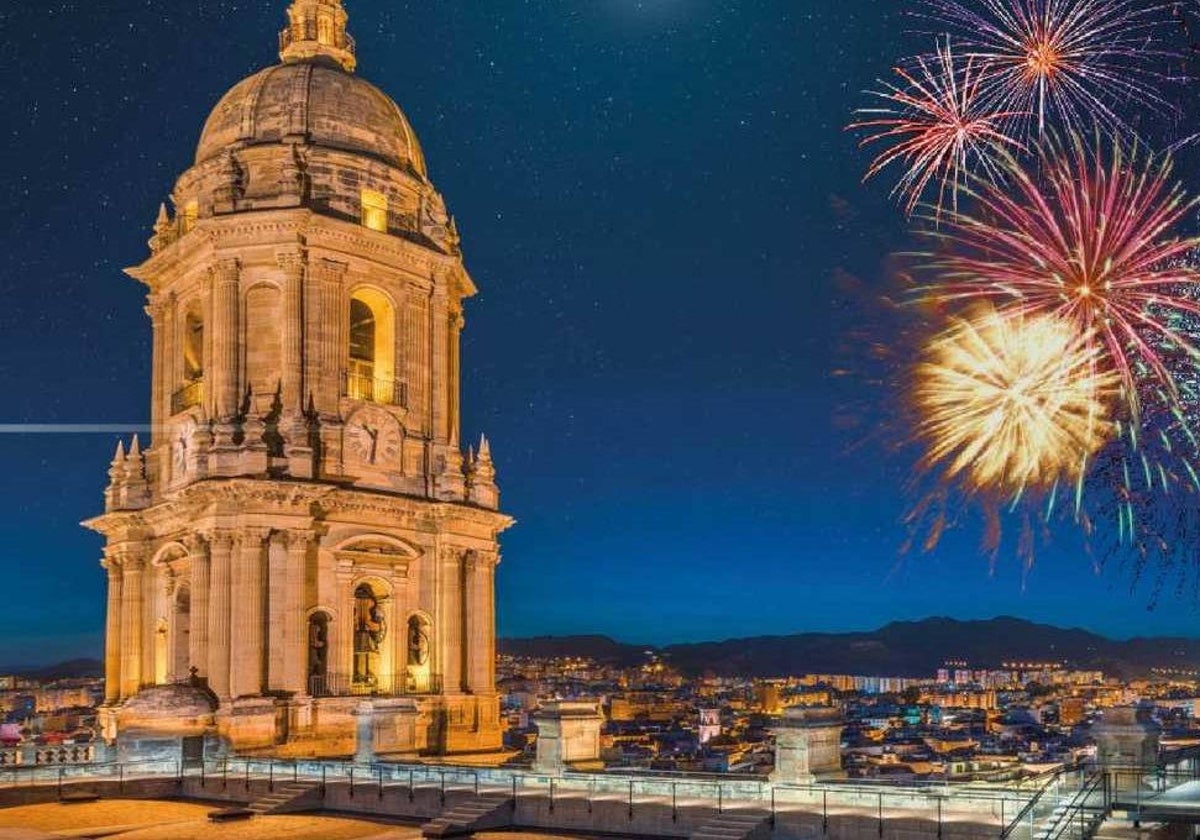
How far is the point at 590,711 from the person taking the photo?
31.8 m

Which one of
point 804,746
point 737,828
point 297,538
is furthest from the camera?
point 297,538

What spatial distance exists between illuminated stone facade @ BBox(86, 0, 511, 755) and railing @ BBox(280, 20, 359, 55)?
0.29ft

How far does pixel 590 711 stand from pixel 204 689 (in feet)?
44.4

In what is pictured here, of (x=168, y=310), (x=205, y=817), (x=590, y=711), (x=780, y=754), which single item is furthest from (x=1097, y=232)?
(x=168, y=310)

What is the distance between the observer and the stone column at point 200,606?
41.3 metres

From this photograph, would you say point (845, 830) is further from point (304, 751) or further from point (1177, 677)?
point (1177, 677)

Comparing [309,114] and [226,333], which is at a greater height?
[309,114]

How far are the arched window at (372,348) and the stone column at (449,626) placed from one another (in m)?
5.10

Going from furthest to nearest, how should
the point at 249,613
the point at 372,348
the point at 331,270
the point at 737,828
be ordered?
the point at 372,348, the point at 331,270, the point at 249,613, the point at 737,828

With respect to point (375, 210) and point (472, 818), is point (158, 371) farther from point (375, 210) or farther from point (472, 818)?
point (472, 818)

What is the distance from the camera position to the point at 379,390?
45844 millimetres

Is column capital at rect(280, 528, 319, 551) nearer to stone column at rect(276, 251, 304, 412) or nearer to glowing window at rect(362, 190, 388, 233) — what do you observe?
stone column at rect(276, 251, 304, 412)

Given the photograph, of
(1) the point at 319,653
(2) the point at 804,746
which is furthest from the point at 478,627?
(2) the point at 804,746

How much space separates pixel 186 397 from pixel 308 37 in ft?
39.0
